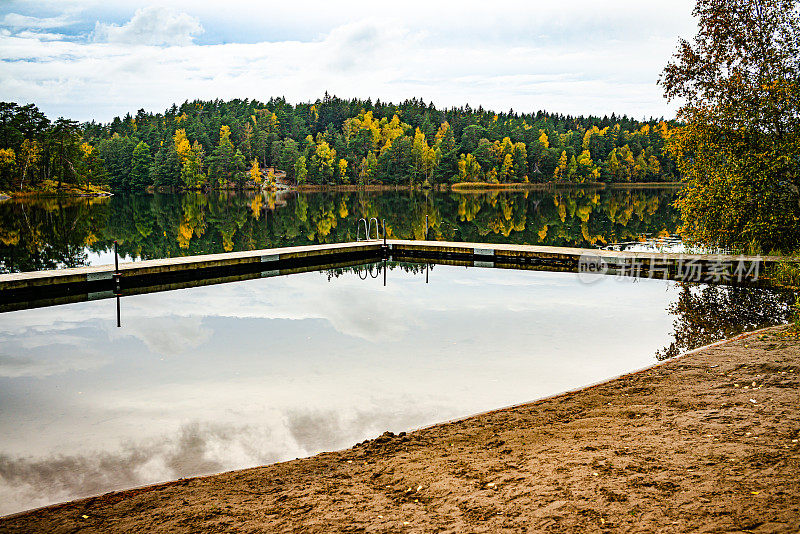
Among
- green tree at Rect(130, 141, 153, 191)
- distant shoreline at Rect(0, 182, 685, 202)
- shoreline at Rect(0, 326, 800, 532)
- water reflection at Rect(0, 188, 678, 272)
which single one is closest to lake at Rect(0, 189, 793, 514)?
shoreline at Rect(0, 326, 800, 532)

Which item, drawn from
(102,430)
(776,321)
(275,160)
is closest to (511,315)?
(776,321)

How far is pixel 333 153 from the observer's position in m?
95.5

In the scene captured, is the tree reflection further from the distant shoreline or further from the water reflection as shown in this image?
the distant shoreline

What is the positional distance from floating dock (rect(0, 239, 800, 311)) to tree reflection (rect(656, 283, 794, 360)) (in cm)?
114

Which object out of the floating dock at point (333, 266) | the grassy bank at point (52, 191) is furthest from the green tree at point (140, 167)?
the floating dock at point (333, 266)

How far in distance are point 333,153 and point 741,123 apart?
8506 centimetres

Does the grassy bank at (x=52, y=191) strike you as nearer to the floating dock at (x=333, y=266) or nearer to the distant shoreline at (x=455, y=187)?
the distant shoreline at (x=455, y=187)

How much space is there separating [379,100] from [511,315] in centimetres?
12582

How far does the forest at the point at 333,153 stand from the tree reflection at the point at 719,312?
72100mm

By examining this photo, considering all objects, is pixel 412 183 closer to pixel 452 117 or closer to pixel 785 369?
pixel 452 117

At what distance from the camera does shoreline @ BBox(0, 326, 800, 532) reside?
392cm

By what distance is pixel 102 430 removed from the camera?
693 cm

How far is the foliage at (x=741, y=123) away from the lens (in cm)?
1266

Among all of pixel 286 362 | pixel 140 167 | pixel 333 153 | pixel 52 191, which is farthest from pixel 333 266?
pixel 140 167
